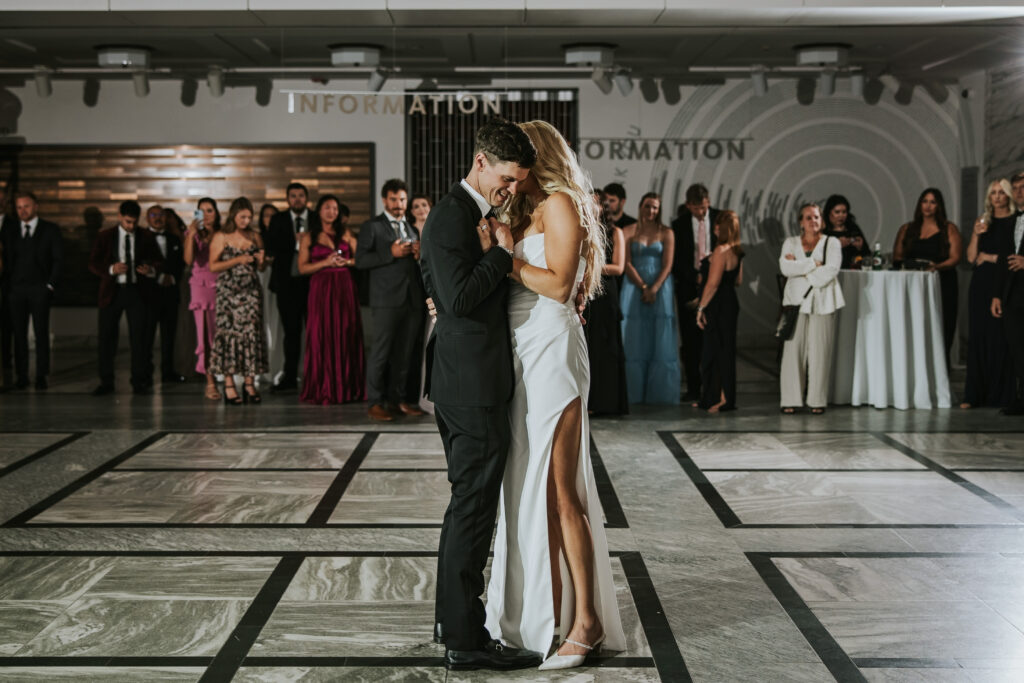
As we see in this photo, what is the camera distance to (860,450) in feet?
21.8

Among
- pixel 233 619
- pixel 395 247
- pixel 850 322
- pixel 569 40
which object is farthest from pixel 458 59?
pixel 233 619

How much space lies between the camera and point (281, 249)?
9609 millimetres

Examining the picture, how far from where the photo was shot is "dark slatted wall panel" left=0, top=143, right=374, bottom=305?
11484 mm

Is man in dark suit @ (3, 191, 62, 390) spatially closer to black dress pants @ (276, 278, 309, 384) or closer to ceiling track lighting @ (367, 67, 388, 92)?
black dress pants @ (276, 278, 309, 384)

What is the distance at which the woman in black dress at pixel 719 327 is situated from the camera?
8102 mm

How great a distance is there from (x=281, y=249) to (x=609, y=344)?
10.5ft

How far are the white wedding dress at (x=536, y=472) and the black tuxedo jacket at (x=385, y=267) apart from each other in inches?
181

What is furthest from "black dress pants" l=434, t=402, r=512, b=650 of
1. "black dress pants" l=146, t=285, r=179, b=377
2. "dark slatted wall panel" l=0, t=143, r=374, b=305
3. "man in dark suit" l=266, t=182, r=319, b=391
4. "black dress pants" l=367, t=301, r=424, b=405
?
"dark slatted wall panel" l=0, t=143, r=374, b=305

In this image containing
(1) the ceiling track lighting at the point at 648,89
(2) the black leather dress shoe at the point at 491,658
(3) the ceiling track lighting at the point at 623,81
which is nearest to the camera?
(2) the black leather dress shoe at the point at 491,658

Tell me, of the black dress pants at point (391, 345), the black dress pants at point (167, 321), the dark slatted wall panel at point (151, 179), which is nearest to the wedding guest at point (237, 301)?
the black dress pants at point (391, 345)

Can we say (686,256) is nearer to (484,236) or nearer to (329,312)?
(329,312)

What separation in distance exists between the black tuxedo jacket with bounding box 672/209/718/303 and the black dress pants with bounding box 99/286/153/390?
4.26m

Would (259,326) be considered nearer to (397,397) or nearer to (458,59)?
(397,397)

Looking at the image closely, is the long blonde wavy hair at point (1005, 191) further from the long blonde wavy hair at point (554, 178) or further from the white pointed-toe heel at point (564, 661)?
the white pointed-toe heel at point (564, 661)
